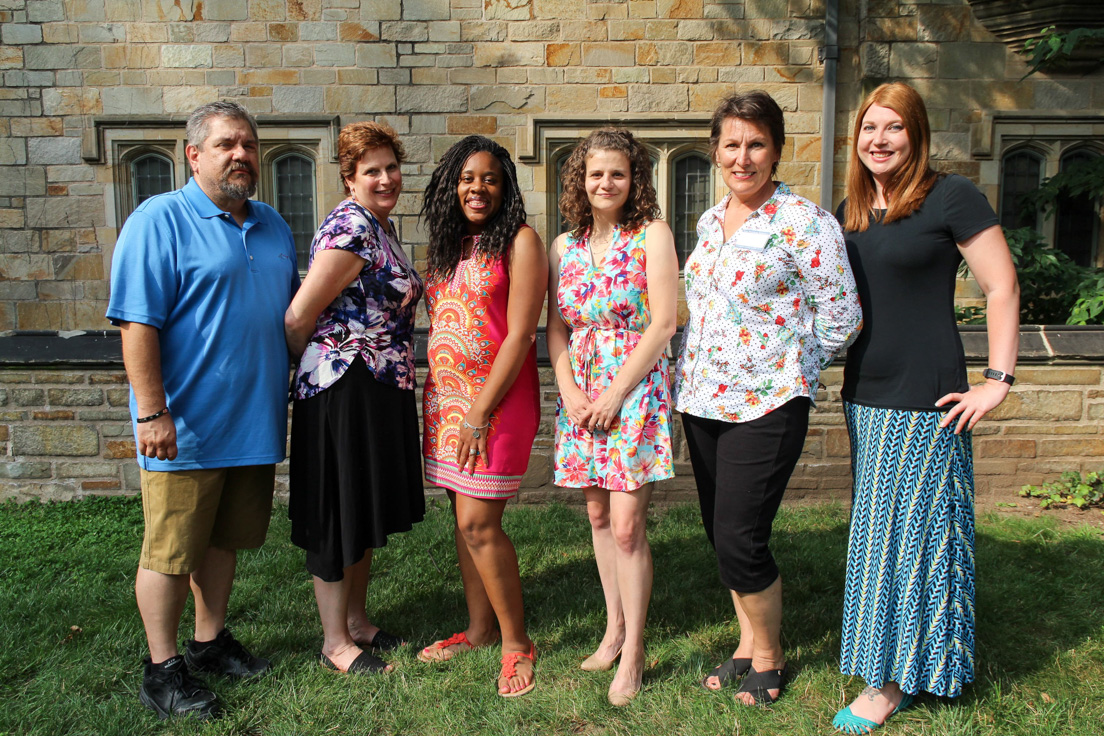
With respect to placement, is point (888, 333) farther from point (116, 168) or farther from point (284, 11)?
point (116, 168)

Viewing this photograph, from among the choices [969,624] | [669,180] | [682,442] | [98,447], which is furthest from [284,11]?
[969,624]

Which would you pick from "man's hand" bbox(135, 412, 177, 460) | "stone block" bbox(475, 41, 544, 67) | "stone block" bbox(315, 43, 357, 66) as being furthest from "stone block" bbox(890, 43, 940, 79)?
"man's hand" bbox(135, 412, 177, 460)

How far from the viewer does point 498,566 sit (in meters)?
2.76

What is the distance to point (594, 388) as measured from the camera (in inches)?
104

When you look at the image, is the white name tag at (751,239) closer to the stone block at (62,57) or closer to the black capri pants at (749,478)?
the black capri pants at (749,478)

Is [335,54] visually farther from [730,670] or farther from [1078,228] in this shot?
[1078,228]

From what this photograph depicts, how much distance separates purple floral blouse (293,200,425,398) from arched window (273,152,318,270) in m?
5.87

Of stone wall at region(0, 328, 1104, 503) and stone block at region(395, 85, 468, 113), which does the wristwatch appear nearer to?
stone wall at region(0, 328, 1104, 503)

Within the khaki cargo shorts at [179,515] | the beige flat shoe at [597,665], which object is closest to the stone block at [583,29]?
the khaki cargo shorts at [179,515]

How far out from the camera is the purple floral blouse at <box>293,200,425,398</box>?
8.71 ft

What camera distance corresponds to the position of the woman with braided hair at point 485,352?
264 cm

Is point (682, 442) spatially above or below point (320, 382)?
below

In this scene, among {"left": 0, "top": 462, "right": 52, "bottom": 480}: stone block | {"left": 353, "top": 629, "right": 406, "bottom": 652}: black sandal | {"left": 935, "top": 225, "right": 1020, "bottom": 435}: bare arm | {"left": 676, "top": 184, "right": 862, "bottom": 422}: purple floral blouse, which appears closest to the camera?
{"left": 935, "top": 225, "right": 1020, "bottom": 435}: bare arm

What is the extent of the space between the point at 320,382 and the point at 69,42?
7.17 meters
